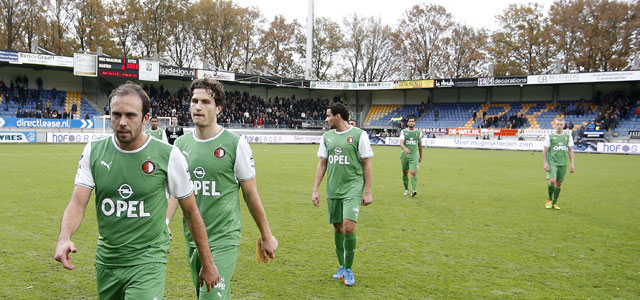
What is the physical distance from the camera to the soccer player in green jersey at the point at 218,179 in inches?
147

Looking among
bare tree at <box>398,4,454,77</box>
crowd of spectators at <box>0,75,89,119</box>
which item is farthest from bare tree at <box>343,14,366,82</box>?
crowd of spectators at <box>0,75,89,119</box>

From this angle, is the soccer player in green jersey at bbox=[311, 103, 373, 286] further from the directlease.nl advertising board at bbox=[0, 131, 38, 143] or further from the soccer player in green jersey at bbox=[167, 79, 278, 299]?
the directlease.nl advertising board at bbox=[0, 131, 38, 143]

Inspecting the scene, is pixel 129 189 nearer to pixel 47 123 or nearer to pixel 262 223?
pixel 262 223

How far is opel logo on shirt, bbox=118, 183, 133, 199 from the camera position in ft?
9.86

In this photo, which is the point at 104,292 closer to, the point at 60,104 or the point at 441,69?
the point at 60,104

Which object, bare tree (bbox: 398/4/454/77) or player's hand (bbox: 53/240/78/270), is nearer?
player's hand (bbox: 53/240/78/270)

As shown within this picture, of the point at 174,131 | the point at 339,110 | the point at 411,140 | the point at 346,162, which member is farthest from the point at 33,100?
the point at 346,162

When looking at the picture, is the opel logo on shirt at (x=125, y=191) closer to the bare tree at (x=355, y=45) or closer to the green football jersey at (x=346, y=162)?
the green football jersey at (x=346, y=162)

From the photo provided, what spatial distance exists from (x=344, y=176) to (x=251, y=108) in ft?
150

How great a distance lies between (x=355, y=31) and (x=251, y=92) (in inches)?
739

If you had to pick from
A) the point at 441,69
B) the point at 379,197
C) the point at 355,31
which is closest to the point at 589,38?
the point at 441,69

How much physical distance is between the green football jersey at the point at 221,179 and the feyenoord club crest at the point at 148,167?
0.83 metres

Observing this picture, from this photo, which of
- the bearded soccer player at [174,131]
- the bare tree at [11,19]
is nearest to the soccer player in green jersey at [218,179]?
the bearded soccer player at [174,131]

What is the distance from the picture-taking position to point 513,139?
42625mm
